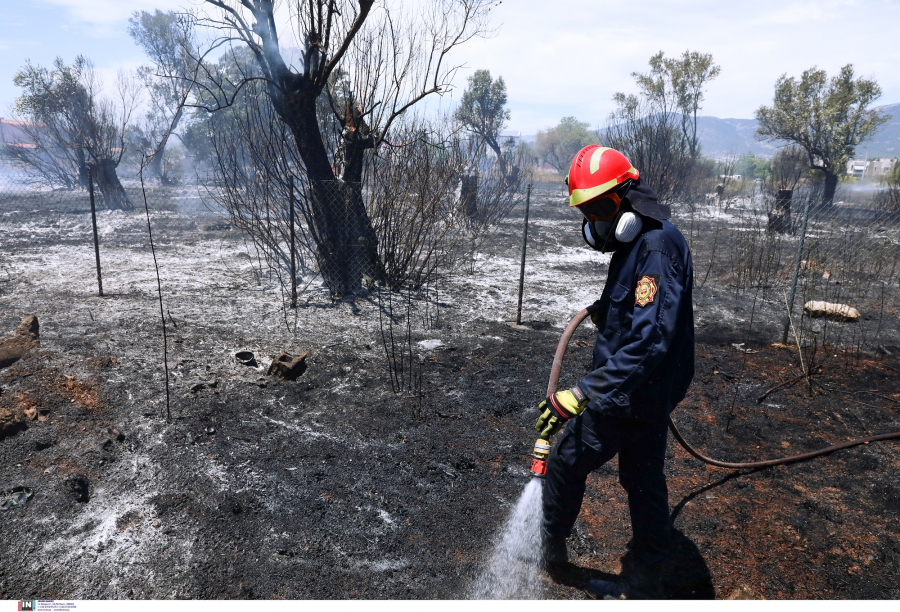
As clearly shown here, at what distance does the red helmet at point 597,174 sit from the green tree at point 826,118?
29.8 metres

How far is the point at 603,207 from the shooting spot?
2102 mm

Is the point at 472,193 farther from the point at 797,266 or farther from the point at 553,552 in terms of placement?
the point at 553,552

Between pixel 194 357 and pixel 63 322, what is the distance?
2020 mm

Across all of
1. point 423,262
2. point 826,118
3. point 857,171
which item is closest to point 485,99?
point 826,118

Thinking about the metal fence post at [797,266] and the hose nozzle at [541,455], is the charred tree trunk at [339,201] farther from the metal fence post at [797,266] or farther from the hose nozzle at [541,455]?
the hose nozzle at [541,455]

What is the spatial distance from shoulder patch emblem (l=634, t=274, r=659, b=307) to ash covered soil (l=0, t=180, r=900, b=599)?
1392 mm

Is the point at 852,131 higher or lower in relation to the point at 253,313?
higher

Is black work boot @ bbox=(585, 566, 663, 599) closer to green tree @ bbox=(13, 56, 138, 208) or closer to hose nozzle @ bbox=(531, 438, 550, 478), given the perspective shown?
hose nozzle @ bbox=(531, 438, 550, 478)

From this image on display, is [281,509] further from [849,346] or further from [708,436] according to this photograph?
[849,346]

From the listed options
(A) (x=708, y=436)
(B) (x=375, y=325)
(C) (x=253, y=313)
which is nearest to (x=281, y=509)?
(A) (x=708, y=436)

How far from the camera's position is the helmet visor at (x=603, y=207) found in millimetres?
2082

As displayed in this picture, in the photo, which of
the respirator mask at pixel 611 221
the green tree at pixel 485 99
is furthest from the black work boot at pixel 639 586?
the green tree at pixel 485 99

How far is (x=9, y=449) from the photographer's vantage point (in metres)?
3.20

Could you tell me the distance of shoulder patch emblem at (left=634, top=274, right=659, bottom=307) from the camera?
6.23 feet
